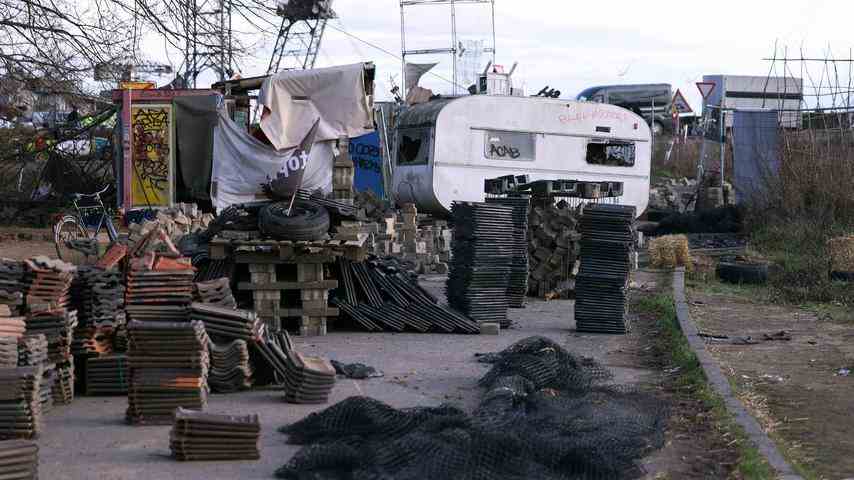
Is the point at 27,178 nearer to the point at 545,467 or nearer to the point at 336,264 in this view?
the point at 336,264

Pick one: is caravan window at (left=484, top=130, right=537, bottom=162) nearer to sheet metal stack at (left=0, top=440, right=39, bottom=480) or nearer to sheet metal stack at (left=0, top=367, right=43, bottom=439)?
sheet metal stack at (left=0, top=367, right=43, bottom=439)

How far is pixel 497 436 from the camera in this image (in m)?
6.79

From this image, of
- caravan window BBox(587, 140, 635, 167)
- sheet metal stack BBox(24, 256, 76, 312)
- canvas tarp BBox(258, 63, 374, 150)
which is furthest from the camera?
caravan window BBox(587, 140, 635, 167)

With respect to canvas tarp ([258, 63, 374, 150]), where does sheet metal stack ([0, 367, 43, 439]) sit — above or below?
below

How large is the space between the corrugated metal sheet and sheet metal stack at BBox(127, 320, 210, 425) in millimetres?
19622

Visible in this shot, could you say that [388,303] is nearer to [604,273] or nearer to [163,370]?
[604,273]

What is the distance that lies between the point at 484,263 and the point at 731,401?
5729 millimetres

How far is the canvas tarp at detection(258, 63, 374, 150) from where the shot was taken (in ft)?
72.9

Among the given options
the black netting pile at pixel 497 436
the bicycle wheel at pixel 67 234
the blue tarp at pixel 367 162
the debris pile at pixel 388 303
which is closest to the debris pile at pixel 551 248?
the debris pile at pixel 388 303

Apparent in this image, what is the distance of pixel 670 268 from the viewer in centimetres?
2148

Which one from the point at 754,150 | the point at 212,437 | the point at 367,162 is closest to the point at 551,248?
the point at 212,437

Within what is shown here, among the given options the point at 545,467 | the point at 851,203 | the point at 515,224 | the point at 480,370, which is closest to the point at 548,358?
the point at 480,370

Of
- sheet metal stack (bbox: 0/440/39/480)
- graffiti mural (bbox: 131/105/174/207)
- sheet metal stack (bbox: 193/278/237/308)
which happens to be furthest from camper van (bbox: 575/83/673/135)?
sheet metal stack (bbox: 0/440/39/480)

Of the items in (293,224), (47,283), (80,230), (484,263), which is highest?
(293,224)
